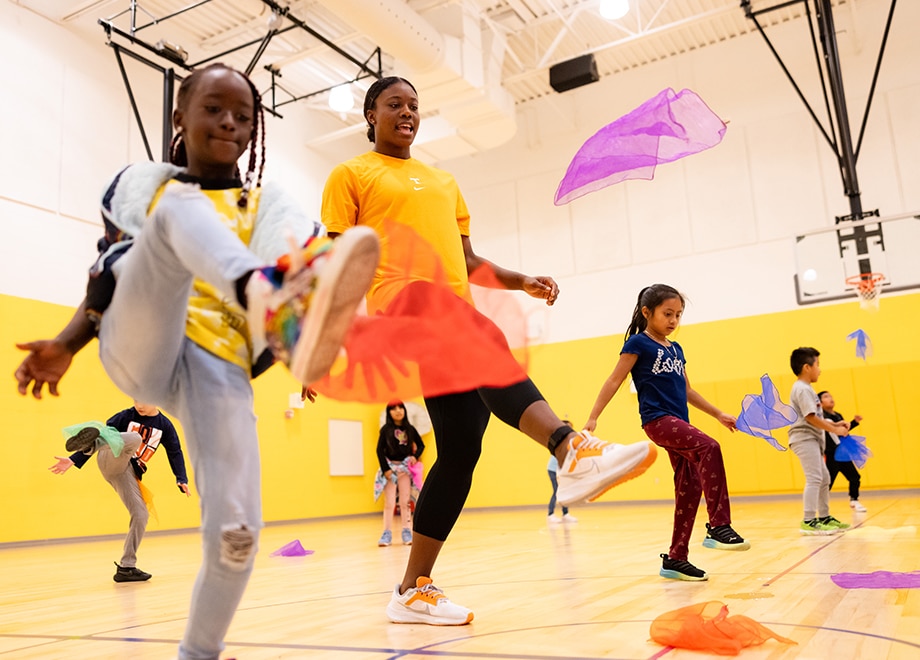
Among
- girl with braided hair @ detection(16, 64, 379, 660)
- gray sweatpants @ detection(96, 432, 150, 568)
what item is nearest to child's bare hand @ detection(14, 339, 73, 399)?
girl with braided hair @ detection(16, 64, 379, 660)

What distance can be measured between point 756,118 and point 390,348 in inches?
465

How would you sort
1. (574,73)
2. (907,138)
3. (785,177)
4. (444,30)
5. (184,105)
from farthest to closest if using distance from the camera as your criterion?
(785,177) → (574,73) → (907,138) → (444,30) → (184,105)

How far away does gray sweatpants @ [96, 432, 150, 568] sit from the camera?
16.5ft

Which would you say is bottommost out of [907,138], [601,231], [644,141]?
[644,141]

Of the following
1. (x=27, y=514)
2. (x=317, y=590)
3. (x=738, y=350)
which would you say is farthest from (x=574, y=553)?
(x=738, y=350)

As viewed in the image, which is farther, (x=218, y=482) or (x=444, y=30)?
(x=444, y=30)

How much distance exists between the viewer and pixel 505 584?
151 inches

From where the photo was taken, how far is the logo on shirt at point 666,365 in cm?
390

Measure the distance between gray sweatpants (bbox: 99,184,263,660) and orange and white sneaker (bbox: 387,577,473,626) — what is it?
1.19 m

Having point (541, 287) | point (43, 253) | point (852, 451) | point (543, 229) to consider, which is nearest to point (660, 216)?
point (543, 229)

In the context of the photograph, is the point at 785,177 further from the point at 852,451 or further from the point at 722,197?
the point at 852,451

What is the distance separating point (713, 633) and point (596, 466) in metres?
0.60

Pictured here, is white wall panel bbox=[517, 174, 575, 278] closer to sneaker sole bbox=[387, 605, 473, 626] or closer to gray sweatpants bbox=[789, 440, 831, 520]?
gray sweatpants bbox=[789, 440, 831, 520]

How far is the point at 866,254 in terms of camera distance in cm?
943
